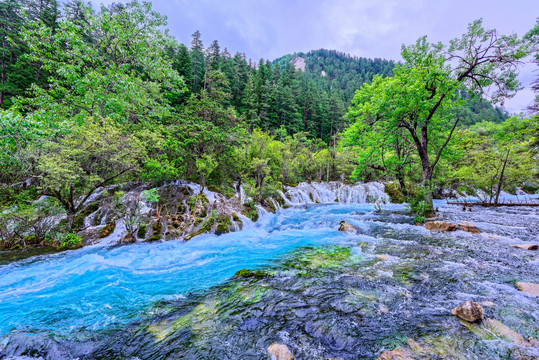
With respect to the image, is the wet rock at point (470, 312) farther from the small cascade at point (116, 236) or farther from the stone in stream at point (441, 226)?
the small cascade at point (116, 236)

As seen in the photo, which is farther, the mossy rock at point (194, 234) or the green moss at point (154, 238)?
the mossy rock at point (194, 234)

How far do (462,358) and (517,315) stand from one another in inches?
73.3

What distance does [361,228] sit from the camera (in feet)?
34.2

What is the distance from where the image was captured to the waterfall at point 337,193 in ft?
76.6

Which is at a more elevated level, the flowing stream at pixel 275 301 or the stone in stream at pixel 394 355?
the stone in stream at pixel 394 355

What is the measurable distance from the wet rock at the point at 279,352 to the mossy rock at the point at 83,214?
37.4 feet

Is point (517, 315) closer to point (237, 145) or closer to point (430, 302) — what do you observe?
point (430, 302)

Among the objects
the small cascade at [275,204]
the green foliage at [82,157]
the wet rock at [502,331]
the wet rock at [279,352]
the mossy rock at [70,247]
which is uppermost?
the green foliage at [82,157]

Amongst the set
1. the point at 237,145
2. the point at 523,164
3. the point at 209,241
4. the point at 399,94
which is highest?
the point at 399,94

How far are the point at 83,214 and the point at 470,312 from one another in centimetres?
1475

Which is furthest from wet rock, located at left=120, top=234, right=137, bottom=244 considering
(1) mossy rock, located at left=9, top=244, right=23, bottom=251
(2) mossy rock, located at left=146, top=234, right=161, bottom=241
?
(1) mossy rock, located at left=9, top=244, right=23, bottom=251

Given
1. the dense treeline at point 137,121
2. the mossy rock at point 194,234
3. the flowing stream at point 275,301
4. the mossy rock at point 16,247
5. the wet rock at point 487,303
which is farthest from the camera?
the mossy rock at point 194,234

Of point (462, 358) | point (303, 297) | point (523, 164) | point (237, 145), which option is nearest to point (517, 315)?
point (462, 358)

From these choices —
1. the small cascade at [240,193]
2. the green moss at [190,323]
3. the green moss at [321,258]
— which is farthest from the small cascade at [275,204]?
the green moss at [190,323]
